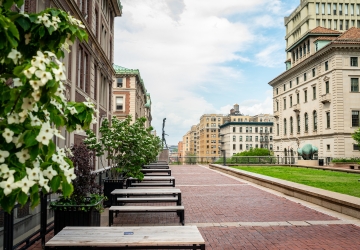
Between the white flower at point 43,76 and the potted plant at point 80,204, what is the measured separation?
447 centimetres

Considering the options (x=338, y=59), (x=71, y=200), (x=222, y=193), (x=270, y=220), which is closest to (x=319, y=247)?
(x=270, y=220)

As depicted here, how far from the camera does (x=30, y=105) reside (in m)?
2.70

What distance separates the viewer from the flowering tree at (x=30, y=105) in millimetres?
2586

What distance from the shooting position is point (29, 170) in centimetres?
274

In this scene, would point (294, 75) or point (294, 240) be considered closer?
point (294, 240)

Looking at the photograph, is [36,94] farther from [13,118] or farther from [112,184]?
[112,184]

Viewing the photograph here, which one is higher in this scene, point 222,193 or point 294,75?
point 294,75

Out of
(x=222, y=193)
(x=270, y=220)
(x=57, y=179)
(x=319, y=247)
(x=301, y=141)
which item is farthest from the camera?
(x=301, y=141)

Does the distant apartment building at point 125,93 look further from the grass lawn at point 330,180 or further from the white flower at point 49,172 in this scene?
the white flower at point 49,172

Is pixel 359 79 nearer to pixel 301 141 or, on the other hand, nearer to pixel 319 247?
pixel 301 141

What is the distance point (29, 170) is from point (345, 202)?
9.49 metres

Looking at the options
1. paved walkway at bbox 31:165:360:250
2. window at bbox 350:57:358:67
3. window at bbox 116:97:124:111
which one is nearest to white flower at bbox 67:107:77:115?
paved walkway at bbox 31:165:360:250

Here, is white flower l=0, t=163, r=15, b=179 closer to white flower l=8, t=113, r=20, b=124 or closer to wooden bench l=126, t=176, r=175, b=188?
white flower l=8, t=113, r=20, b=124

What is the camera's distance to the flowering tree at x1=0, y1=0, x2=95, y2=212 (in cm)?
259
